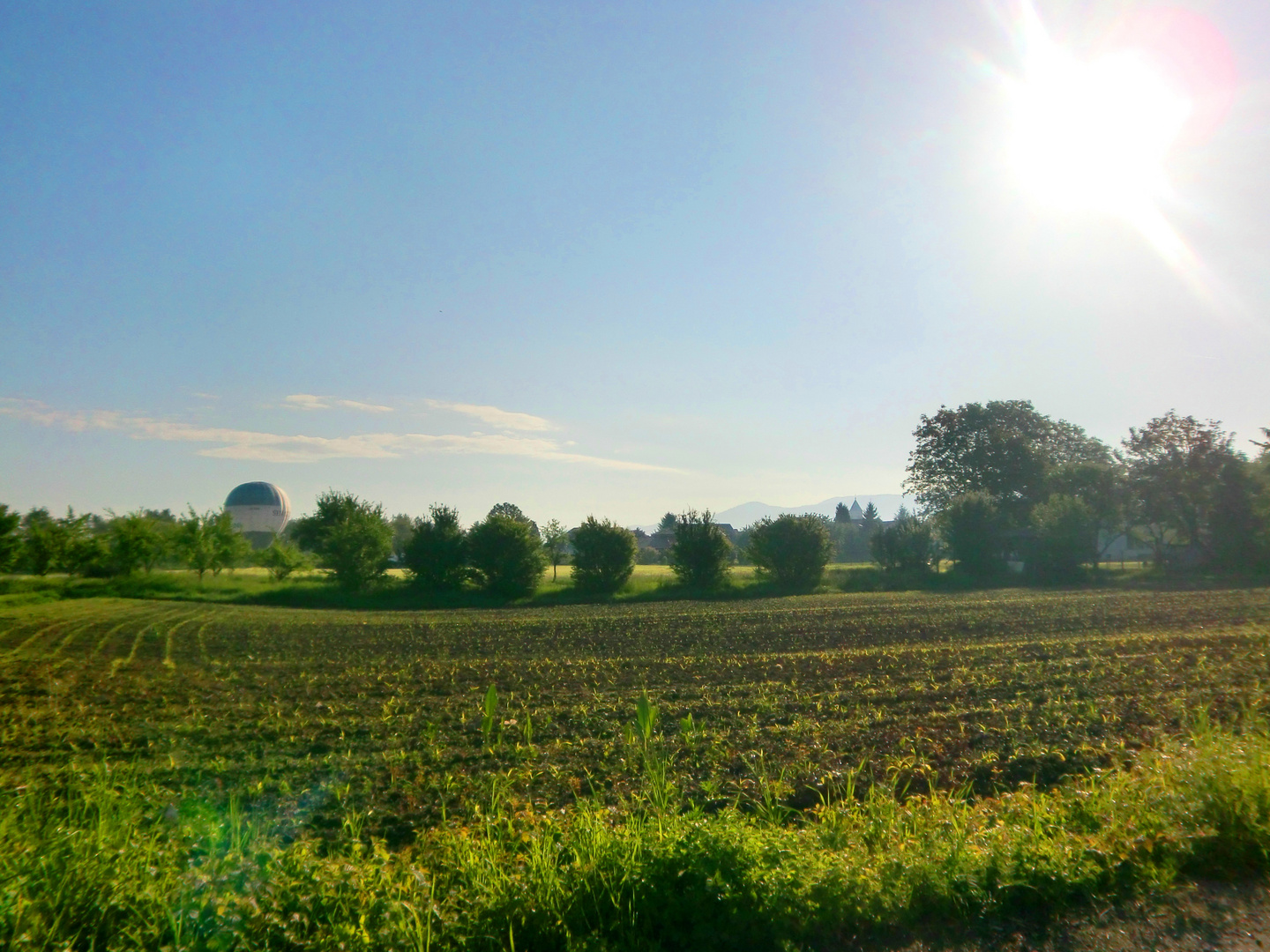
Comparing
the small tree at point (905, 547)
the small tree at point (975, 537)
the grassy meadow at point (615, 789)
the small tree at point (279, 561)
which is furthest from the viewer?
the small tree at point (905, 547)

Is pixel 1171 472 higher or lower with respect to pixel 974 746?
higher

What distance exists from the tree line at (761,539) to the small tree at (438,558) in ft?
0.19

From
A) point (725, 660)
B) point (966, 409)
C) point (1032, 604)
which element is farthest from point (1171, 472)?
point (725, 660)

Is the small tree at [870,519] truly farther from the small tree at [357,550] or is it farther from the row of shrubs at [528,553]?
the small tree at [357,550]

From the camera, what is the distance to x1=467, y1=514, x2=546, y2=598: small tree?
35812 mm

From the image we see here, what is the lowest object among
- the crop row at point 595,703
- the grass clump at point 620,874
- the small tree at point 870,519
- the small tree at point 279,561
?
the crop row at point 595,703

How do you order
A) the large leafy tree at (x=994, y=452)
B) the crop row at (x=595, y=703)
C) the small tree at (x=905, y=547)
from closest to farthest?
1. the crop row at (x=595, y=703)
2. the small tree at (x=905, y=547)
3. the large leafy tree at (x=994, y=452)

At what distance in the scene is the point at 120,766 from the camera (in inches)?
295

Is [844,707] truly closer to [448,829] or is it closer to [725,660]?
[725,660]

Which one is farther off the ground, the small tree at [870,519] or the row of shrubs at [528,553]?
the small tree at [870,519]

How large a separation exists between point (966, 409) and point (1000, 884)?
6836cm

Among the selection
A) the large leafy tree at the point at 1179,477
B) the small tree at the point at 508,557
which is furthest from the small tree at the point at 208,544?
the large leafy tree at the point at 1179,477

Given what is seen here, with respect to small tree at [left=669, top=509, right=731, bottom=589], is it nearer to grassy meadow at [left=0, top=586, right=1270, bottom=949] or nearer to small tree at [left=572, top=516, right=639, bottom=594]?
small tree at [left=572, top=516, right=639, bottom=594]

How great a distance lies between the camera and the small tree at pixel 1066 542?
43156mm
